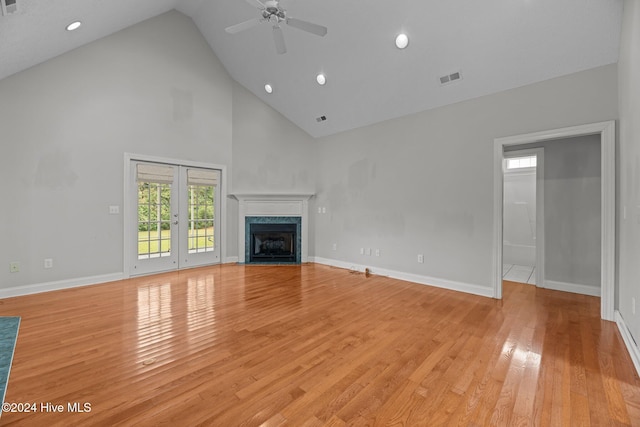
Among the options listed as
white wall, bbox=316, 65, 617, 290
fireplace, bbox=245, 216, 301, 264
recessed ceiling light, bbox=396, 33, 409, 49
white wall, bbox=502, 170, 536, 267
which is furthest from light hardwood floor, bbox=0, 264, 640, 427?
recessed ceiling light, bbox=396, 33, 409, 49

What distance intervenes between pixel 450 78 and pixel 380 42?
1.05 meters

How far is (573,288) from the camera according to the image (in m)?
4.02

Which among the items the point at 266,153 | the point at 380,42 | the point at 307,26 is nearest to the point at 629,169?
the point at 380,42

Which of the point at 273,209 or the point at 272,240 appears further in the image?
the point at 272,240

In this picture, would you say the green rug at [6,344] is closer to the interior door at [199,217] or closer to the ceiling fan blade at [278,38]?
the interior door at [199,217]

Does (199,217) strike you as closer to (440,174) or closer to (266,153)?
(266,153)

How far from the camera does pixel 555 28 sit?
281cm

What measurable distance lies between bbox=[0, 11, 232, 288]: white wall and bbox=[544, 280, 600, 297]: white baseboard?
630 centimetres

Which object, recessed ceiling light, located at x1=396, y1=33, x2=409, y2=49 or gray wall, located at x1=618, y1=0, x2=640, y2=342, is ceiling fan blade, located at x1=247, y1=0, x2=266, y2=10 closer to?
recessed ceiling light, located at x1=396, y1=33, x2=409, y2=49

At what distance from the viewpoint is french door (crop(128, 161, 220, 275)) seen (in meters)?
4.74

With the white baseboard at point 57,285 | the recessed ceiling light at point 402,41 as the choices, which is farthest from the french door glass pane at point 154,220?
the recessed ceiling light at point 402,41

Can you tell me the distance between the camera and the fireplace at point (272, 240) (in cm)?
597

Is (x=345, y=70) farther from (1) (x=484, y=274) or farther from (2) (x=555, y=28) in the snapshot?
(1) (x=484, y=274)

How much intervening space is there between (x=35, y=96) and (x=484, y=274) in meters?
6.49
